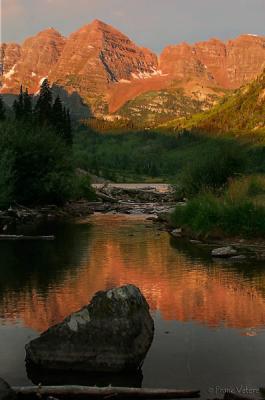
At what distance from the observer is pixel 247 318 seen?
2272cm

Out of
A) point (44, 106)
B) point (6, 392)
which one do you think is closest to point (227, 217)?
point (6, 392)

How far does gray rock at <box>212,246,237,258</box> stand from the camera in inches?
1460

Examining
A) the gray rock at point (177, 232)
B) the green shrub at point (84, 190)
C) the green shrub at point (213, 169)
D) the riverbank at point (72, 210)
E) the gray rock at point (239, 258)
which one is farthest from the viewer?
the green shrub at point (84, 190)

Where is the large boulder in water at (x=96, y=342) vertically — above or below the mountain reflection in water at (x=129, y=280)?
above

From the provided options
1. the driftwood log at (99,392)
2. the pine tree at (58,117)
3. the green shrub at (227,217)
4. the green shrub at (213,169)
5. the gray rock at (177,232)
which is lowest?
the gray rock at (177,232)

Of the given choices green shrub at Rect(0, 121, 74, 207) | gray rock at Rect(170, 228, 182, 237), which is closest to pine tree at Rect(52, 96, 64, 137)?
green shrub at Rect(0, 121, 74, 207)

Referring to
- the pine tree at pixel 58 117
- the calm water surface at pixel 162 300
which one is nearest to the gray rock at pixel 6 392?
the calm water surface at pixel 162 300

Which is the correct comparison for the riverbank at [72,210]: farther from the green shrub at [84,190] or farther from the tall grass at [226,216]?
the tall grass at [226,216]

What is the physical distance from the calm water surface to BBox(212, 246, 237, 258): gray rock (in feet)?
3.44

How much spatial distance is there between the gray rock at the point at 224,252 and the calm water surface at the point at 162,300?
3.44ft

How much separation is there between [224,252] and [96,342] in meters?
21.7

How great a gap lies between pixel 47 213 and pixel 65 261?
32.2 metres

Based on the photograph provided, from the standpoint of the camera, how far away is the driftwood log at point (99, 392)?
1469 cm

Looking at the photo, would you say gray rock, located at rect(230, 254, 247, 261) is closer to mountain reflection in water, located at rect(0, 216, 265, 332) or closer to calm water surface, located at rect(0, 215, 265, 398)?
calm water surface, located at rect(0, 215, 265, 398)
